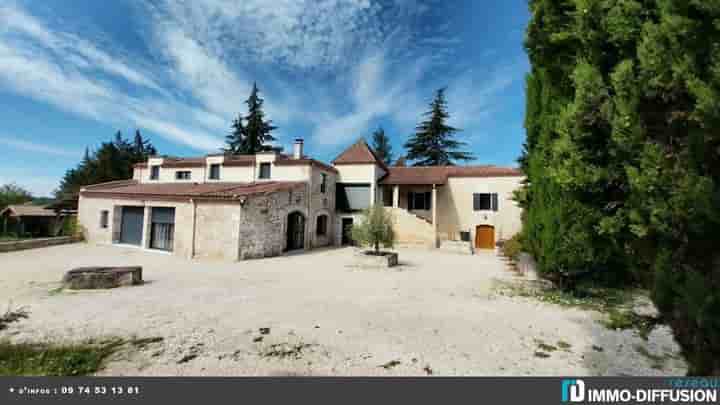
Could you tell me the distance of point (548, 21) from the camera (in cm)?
550

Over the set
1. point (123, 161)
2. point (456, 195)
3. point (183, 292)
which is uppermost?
point (123, 161)

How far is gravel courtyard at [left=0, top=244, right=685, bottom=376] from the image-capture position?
146 inches

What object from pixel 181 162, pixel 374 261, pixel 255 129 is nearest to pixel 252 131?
pixel 255 129

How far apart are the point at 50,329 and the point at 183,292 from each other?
2.68 meters

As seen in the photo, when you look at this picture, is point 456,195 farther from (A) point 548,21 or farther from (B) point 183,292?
(B) point 183,292

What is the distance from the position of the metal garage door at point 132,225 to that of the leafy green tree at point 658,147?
1996 centimetres

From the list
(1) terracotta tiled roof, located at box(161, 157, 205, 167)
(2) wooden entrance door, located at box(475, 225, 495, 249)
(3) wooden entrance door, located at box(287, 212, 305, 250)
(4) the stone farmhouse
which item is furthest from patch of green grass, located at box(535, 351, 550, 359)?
(1) terracotta tiled roof, located at box(161, 157, 205, 167)

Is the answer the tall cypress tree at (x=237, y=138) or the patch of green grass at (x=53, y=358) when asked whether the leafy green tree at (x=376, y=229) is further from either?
the tall cypress tree at (x=237, y=138)

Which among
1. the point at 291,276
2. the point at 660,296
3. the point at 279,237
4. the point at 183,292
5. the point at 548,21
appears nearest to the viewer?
the point at 660,296

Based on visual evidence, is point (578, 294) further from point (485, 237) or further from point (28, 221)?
point (28, 221)

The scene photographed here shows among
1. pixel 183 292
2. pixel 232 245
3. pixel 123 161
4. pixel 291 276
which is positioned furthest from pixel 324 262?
pixel 123 161

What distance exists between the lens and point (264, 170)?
1817 cm

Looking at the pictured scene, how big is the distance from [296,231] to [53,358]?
43.5ft

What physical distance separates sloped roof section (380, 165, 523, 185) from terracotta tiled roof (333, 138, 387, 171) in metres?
1.73
